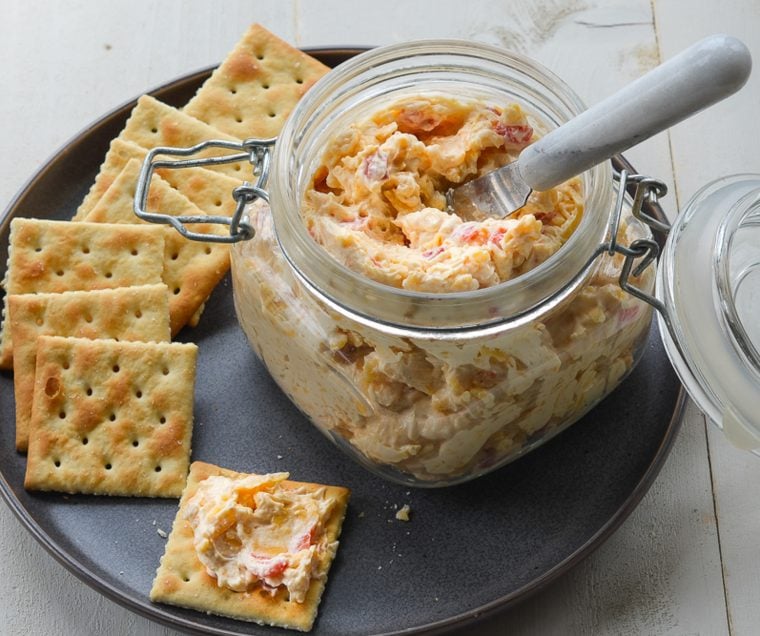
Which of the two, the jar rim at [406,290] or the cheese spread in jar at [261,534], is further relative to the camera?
the cheese spread in jar at [261,534]

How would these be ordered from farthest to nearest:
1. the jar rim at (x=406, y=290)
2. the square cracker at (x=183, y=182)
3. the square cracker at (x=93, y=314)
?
1. the square cracker at (x=183, y=182)
2. the square cracker at (x=93, y=314)
3. the jar rim at (x=406, y=290)

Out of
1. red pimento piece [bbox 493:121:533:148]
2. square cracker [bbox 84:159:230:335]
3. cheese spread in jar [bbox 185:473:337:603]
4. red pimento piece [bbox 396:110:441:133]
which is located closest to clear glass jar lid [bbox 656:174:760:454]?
red pimento piece [bbox 493:121:533:148]

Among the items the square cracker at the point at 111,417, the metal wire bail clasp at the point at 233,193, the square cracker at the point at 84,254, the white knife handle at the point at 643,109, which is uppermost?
the white knife handle at the point at 643,109

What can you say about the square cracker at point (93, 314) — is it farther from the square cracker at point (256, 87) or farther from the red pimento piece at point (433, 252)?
the red pimento piece at point (433, 252)

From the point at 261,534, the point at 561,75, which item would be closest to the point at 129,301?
the point at 261,534

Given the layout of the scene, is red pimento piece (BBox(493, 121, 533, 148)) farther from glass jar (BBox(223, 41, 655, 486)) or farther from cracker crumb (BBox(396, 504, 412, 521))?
cracker crumb (BBox(396, 504, 412, 521))

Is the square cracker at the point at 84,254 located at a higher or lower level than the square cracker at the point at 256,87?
lower

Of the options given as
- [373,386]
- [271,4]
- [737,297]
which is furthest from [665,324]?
[271,4]

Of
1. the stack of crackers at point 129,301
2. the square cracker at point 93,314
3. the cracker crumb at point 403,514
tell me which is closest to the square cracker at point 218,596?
the stack of crackers at point 129,301
